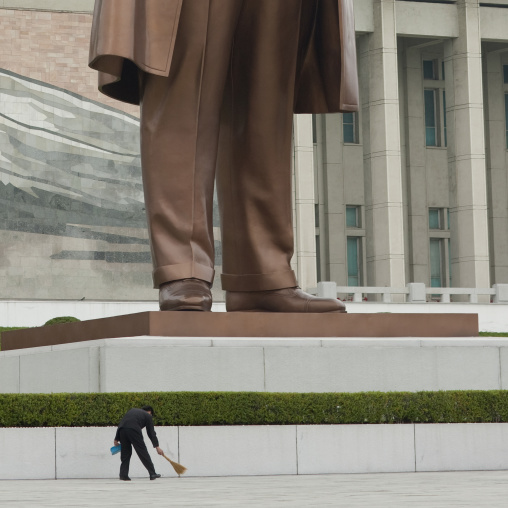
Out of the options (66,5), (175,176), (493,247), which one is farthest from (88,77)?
(175,176)

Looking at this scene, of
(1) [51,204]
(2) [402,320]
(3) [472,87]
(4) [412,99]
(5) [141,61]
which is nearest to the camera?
(5) [141,61]

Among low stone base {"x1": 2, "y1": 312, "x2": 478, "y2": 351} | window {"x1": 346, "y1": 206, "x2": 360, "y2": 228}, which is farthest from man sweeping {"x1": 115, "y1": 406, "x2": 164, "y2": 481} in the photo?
window {"x1": 346, "y1": 206, "x2": 360, "y2": 228}

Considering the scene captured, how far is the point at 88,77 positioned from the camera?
31875 mm

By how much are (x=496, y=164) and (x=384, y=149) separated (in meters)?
8.62

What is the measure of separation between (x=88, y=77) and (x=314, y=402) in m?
24.5

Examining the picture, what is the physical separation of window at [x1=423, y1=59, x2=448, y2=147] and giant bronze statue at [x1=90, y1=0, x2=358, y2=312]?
34034 mm

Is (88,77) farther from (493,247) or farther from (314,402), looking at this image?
(314,402)

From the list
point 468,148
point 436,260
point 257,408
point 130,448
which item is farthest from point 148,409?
point 436,260

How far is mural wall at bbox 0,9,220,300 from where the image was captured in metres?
31.4

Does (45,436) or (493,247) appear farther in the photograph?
(493,247)

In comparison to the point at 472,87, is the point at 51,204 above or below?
below

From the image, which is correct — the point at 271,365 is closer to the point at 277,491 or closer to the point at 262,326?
the point at 262,326

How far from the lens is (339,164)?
41.3 meters

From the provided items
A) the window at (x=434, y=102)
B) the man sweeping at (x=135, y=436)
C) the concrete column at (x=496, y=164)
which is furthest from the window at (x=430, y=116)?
the man sweeping at (x=135, y=436)
